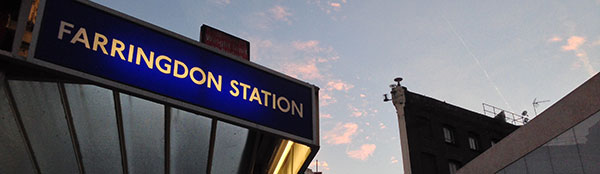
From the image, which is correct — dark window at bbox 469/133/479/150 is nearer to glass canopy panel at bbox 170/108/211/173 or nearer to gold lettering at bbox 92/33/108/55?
glass canopy panel at bbox 170/108/211/173

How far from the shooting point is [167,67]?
5.72 m

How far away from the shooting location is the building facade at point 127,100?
16.5 ft

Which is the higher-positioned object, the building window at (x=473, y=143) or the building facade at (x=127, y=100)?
the building window at (x=473, y=143)

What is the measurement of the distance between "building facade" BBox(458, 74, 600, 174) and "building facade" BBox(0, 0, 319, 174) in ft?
56.8

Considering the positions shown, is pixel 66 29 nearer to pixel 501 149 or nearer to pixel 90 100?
pixel 90 100

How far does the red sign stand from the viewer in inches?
278

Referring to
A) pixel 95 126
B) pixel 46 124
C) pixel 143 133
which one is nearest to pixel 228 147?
pixel 143 133

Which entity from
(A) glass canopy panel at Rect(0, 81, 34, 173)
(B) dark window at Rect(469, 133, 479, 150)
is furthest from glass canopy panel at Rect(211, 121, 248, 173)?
(B) dark window at Rect(469, 133, 479, 150)

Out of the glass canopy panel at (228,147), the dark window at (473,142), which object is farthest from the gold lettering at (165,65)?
the dark window at (473,142)

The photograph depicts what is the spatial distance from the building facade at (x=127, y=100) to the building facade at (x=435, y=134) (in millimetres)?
30595

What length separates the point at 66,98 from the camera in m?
6.33

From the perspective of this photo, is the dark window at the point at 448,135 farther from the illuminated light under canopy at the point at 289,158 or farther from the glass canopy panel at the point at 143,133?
the glass canopy panel at the point at 143,133

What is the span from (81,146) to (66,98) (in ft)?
4.30

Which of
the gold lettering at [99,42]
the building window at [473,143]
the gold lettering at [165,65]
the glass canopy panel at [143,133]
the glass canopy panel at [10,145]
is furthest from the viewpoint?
the building window at [473,143]
